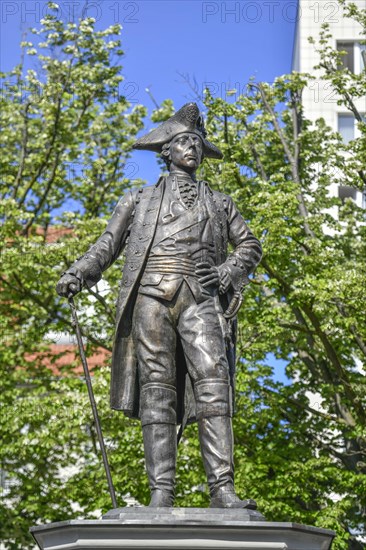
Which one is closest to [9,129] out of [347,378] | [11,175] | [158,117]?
[11,175]

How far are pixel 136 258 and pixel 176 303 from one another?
0.46 meters

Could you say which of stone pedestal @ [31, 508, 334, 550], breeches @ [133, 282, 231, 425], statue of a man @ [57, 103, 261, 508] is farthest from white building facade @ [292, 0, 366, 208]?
stone pedestal @ [31, 508, 334, 550]

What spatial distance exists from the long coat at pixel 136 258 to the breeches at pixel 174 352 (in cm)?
11

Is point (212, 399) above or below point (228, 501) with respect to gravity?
above

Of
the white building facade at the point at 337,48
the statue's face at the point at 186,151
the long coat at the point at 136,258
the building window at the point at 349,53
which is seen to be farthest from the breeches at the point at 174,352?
the building window at the point at 349,53

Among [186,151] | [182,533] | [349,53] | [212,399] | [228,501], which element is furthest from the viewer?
[349,53]

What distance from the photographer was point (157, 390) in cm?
928

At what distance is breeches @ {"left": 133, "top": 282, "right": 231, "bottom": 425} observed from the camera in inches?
360

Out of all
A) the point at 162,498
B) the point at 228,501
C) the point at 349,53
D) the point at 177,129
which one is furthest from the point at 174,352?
the point at 349,53

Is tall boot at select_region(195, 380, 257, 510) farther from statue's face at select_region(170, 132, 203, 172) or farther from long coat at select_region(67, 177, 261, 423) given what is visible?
statue's face at select_region(170, 132, 203, 172)

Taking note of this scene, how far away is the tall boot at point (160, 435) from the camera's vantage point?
9109mm

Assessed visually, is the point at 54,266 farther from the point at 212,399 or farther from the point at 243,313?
the point at 212,399

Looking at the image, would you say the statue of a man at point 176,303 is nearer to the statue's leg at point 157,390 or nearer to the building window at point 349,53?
the statue's leg at point 157,390

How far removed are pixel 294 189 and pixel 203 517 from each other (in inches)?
603
